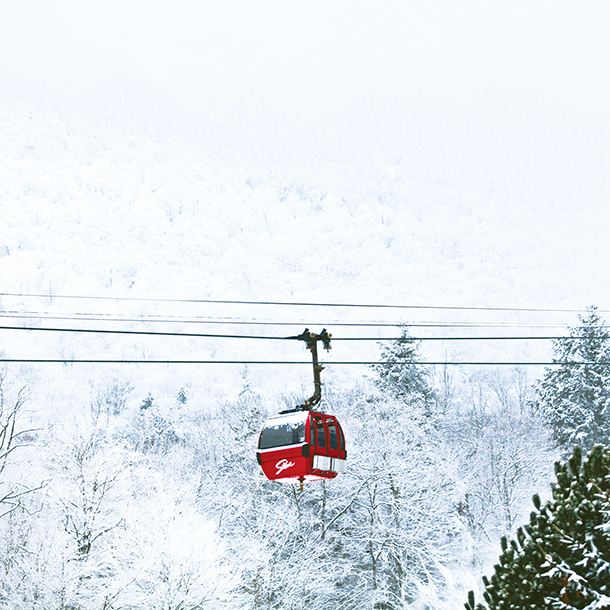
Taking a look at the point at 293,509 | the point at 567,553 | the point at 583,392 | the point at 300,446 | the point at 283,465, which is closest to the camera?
the point at 567,553

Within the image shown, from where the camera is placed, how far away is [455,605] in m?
43.7

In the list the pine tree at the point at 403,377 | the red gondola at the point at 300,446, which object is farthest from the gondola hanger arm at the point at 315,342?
the pine tree at the point at 403,377

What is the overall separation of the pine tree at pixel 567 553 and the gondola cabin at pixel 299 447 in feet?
23.1

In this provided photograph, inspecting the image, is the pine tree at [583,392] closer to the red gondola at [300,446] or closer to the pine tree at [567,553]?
the red gondola at [300,446]

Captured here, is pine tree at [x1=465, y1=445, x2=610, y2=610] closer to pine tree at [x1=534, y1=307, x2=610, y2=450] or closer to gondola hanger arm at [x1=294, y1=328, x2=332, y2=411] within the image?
gondola hanger arm at [x1=294, y1=328, x2=332, y2=411]

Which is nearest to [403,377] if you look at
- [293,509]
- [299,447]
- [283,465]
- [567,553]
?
[293,509]

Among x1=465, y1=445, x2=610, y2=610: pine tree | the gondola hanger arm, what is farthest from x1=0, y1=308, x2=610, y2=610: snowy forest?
x1=465, y1=445, x2=610, y2=610: pine tree

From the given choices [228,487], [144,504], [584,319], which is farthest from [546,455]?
[144,504]

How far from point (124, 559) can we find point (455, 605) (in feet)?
68.4

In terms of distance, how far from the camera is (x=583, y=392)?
58.9 m

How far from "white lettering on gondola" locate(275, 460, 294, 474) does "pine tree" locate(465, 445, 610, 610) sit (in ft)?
24.2

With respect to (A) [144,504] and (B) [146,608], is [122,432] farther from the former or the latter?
(B) [146,608]

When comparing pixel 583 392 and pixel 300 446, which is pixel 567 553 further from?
pixel 583 392

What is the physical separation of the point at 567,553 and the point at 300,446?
28.0 ft
